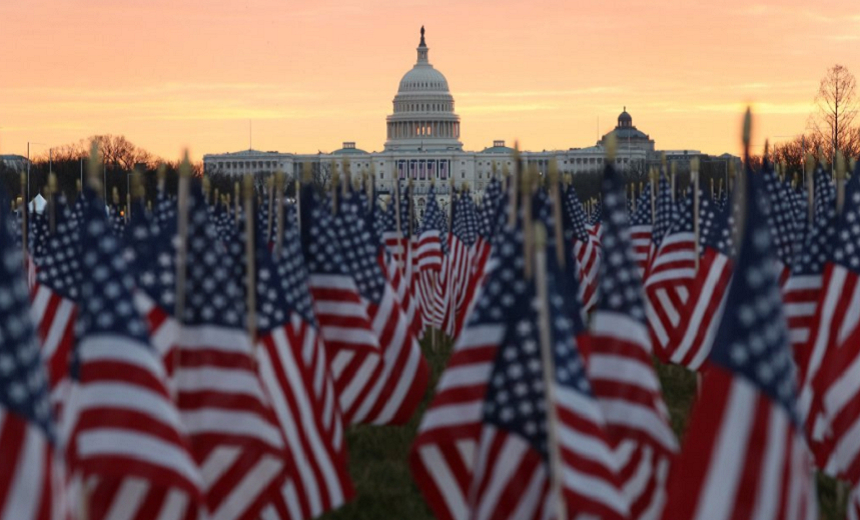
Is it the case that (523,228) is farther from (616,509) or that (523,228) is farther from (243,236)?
(243,236)

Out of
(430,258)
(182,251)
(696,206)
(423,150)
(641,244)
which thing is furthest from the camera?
(423,150)

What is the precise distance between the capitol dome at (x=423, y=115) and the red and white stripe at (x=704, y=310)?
5883 inches

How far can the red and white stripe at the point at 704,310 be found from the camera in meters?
13.3

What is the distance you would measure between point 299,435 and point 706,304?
4.57 metres

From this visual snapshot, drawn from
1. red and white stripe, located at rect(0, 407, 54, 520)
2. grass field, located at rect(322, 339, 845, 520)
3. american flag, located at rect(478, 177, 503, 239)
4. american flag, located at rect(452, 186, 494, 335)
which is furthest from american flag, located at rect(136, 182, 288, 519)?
american flag, located at rect(478, 177, 503, 239)

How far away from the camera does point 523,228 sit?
802 cm

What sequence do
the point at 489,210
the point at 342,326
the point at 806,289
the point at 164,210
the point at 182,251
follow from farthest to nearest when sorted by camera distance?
the point at 489,210 → the point at 164,210 → the point at 342,326 → the point at 806,289 → the point at 182,251

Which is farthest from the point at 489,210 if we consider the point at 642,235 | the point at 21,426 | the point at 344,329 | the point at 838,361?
the point at 21,426

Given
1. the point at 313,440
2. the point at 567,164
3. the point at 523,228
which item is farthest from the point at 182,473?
the point at 567,164

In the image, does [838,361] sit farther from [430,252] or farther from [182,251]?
[430,252]

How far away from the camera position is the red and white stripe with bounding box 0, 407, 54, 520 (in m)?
6.64

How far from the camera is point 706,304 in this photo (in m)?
13.3

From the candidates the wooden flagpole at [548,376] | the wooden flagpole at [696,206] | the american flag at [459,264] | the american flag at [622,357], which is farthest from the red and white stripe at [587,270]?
the wooden flagpole at [548,376]

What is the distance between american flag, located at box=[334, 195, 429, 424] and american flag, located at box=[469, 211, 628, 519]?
15.9 ft
